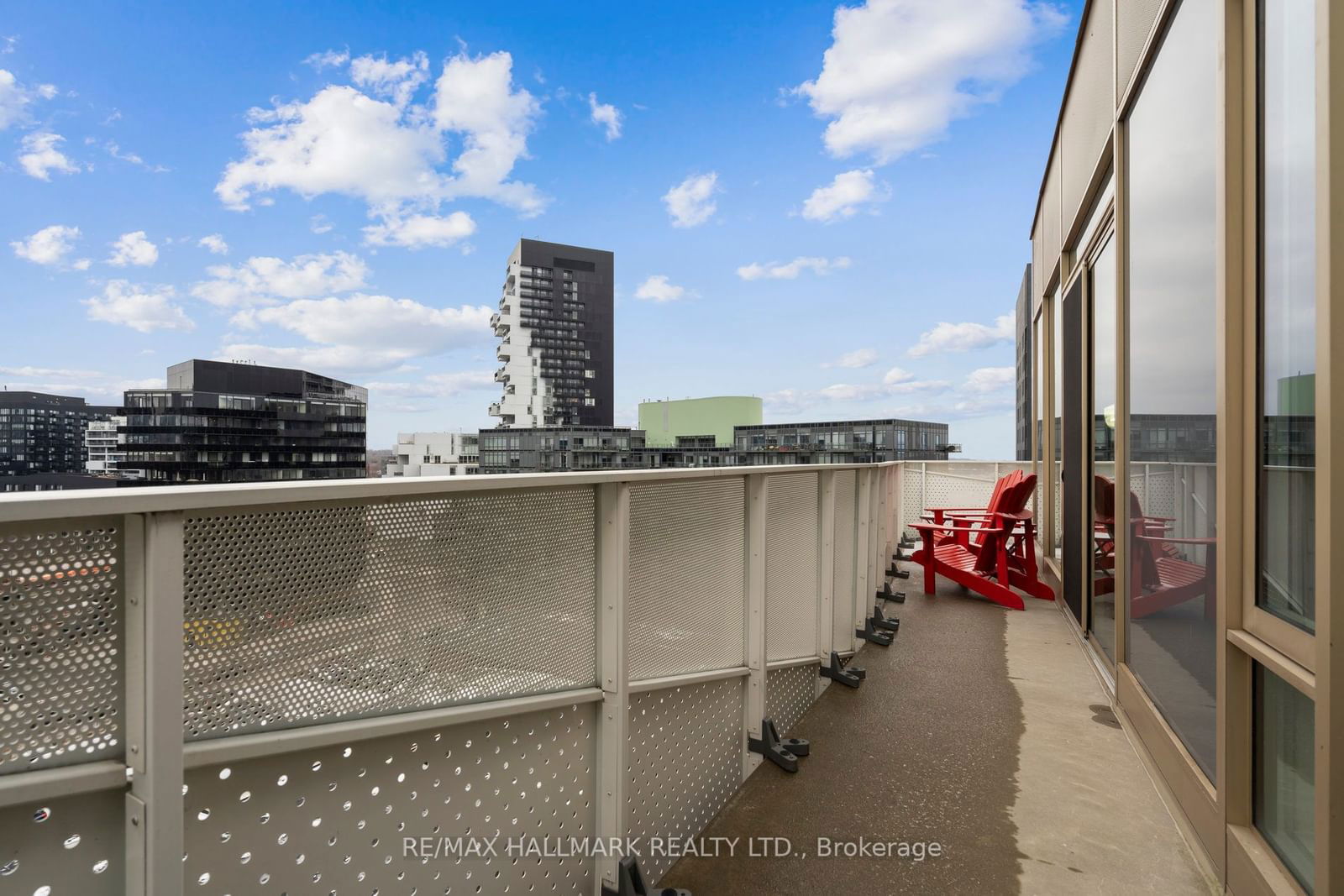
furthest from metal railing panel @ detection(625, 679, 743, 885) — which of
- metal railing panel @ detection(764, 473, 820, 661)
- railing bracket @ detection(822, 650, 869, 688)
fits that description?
railing bracket @ detection(822, 650, 869, 688)

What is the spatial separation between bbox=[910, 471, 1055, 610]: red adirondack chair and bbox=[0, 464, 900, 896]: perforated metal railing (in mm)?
4382

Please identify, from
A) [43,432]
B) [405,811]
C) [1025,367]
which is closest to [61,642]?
[405,811]

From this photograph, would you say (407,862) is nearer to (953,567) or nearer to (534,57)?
(953,567)

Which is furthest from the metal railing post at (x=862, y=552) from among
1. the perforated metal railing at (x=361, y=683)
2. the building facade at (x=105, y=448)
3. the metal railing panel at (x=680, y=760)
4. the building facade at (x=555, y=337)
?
the building facade at (x=555, y=337)

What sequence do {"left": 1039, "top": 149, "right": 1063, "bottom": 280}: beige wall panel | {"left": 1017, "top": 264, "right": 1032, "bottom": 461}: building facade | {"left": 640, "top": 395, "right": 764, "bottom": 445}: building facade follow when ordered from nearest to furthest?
{"left": 1039, "top": 149, "right": 1063, "bottom": 280}: beige wall panel < {"left": 1017, "top": 264, "right": 1032, "bottom": 461}: building facade < {"left": 640, "top": 395, "right": 764, "bottom": 445}: building facade

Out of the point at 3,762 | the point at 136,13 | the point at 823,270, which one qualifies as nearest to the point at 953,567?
the point at 3,762

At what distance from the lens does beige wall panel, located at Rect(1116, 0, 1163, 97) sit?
292 centimetres

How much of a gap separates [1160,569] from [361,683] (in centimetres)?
323

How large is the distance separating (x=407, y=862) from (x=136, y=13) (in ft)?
352

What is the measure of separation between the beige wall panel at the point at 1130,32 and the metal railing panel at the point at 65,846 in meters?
4.28

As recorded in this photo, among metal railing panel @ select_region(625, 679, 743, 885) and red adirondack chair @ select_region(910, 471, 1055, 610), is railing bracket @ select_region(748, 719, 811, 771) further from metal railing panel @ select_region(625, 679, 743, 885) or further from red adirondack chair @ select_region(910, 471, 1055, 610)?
red adirondack chair @ select_region(910, 471, 1055, 610)

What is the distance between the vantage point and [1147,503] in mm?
2986

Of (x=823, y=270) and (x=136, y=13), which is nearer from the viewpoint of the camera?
(x=136, y=13)

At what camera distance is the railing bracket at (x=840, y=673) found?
3756 millimetres
